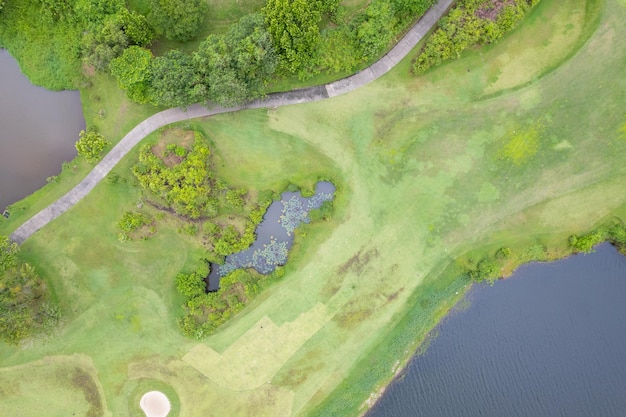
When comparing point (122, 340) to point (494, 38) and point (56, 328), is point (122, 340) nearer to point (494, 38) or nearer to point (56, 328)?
point (56, 328)

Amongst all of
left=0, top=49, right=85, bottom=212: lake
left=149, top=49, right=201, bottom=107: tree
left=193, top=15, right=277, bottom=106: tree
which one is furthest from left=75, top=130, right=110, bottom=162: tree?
left=193, top=15, right=277, bottom=106: tree

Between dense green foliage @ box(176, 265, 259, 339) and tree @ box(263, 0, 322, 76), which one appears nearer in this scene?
tree @ box(263, 0, 322, 76)

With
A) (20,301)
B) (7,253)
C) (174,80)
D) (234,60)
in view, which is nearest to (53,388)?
(20,301)

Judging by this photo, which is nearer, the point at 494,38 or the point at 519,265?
the point at 494,38

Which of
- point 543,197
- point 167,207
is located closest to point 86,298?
point 167,207

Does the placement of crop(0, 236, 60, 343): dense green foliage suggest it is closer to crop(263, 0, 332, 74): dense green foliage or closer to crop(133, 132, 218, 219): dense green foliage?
crop(133, 132, 218, 219): dense green foliage

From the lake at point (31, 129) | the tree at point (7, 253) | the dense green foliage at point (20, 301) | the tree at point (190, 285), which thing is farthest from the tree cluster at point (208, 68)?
→ the dense green foliage at point (20, 301)

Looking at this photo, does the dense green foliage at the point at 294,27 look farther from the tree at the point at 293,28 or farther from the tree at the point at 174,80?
the tree at the point at 174,80
